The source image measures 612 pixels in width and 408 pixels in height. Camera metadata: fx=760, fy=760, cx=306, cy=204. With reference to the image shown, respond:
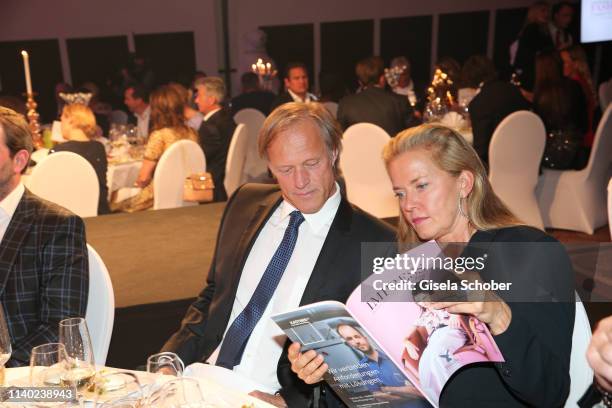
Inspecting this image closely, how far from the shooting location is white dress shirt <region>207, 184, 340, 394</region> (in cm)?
241

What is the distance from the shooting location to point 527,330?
1.73m

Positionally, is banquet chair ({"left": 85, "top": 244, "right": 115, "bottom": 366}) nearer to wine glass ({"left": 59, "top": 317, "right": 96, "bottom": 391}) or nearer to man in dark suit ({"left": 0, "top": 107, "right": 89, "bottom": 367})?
man in dark suit ({"left": 0, "top": 107, "right": 89, "bottom": 367})

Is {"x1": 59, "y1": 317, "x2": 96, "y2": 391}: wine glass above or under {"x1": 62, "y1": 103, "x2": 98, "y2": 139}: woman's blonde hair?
under

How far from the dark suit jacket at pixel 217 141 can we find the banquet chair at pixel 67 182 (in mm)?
1470

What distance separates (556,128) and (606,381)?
17.3 feet

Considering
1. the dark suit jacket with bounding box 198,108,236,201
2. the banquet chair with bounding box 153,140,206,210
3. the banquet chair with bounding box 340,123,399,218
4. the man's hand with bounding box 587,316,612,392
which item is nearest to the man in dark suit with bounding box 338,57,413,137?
the banquet chair with bounding box 340,123,399,218

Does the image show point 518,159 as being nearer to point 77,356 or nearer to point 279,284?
point 279,284

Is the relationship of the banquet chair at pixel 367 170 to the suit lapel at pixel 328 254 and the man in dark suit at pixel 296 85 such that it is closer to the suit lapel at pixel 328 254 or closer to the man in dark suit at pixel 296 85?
the man in dark suit at pixel 296 85

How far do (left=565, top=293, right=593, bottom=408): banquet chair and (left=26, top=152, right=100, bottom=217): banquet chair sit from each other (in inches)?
144

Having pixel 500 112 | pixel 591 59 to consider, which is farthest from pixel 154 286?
pixel 591 59

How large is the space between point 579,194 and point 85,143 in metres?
3.82

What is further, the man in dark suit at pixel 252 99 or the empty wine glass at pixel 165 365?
the man in dark suit at pixel 252 99

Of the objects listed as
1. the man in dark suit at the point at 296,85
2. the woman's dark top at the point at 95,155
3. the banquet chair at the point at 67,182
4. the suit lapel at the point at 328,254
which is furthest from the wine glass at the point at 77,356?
the man in dark suit at the point at 296,85

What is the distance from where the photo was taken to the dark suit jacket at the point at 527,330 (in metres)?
1.75
